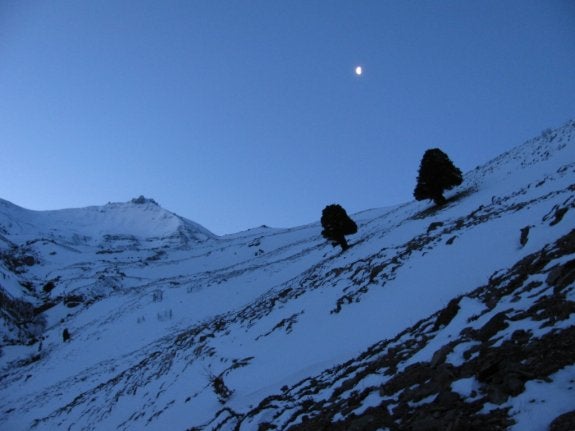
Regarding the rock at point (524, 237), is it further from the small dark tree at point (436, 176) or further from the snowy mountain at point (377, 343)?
the small dark tree at point (436, 176)

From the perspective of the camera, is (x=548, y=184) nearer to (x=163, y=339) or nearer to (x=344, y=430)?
(x=344, y=430)

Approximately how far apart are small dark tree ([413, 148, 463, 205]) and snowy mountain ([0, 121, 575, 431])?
154cm

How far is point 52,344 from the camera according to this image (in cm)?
4575

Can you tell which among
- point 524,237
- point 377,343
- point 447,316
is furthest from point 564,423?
point 524,237

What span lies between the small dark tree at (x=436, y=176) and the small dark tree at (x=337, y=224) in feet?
23.1

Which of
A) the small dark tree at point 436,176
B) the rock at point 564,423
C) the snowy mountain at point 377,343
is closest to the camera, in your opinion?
the rock at point 564,423

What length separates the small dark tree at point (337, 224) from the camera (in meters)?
36.3

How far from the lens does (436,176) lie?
108 ft

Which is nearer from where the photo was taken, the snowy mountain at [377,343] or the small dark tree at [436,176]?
the snowy mountain at [377,343]

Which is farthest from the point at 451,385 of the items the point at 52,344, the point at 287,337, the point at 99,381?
the point at 52,344

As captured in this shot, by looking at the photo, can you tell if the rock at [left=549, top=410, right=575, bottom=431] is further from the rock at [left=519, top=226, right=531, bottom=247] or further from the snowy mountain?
the rock at [left=519, top=226, right=531, bottom=247]

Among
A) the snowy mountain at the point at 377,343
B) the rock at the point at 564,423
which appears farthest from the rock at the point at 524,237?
the rock at the point at 564,423

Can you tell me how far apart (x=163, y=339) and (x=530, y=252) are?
98.7ft

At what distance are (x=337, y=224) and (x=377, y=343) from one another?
24.6 meters
